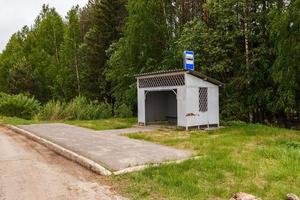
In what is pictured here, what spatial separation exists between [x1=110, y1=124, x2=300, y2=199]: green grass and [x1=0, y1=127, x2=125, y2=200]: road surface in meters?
0.49

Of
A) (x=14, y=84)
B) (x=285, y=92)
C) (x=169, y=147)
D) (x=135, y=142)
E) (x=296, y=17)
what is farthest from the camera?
(x=14, y=84)

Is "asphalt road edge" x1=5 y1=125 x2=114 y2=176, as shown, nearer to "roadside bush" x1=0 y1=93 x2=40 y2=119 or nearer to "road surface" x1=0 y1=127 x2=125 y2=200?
"road surface" x1=0 y1=127 x2=125 y2=200

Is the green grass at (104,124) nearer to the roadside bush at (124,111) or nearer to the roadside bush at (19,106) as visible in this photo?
the roadside bush at (124,111)

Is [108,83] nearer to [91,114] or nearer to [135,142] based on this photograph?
[91,114]

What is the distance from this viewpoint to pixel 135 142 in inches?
440

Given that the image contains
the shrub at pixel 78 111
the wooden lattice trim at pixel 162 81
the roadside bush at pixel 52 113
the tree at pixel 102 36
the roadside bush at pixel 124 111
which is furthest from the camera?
the tree at pixel 102 36

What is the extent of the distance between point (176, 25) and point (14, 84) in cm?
2140

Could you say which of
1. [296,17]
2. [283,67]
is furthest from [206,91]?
[296,17]

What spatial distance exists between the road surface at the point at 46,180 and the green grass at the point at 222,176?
491 mm

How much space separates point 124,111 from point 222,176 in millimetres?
17244

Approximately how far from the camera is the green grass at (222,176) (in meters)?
5.91

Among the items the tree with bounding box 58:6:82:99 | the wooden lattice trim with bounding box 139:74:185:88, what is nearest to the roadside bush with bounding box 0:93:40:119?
the tree with bounding box 58:6:82:99

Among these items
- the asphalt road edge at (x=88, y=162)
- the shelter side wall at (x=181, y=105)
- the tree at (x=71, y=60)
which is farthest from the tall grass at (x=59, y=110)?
the asphalt road edge at (x=88, y=162)

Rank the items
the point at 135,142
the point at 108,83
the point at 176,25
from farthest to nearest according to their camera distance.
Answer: the point at 108,83, the point at 176,25, the point at 135,142
